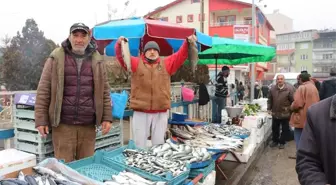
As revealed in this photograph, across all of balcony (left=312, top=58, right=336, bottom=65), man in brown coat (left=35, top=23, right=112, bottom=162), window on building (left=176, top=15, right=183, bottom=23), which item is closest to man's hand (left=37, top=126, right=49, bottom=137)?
man in brown coat (left=35, top=23, right=112, bottom=162)

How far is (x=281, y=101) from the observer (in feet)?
26.8

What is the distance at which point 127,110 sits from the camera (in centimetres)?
561

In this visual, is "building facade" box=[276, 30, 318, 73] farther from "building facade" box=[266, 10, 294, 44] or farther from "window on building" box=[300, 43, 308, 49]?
"building facade" box=[266, 10, 294, 44]

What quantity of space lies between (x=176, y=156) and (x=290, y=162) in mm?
4660

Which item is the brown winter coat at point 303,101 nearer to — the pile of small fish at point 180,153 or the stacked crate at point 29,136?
the pile of small fish at point 180,153

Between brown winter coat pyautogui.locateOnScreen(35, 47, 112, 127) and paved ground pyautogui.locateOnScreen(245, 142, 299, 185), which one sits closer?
brown winter coat pyautogui.locateOnScreen(35, 47, 112, 127)

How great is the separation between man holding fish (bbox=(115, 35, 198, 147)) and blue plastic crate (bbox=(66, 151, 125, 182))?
1.35 metres

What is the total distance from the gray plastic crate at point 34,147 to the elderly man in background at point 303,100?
4925mm

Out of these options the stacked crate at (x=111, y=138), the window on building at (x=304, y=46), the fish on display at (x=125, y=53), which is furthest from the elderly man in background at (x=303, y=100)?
the window on building at (x=304, y=46)

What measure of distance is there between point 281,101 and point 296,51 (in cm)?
7944

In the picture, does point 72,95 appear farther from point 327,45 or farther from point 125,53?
point 327,45

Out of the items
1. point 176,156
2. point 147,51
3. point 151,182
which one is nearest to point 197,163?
point 176,156

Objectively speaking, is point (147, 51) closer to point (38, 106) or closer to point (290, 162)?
point (38, 106)

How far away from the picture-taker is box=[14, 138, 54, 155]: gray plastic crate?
3857mm
